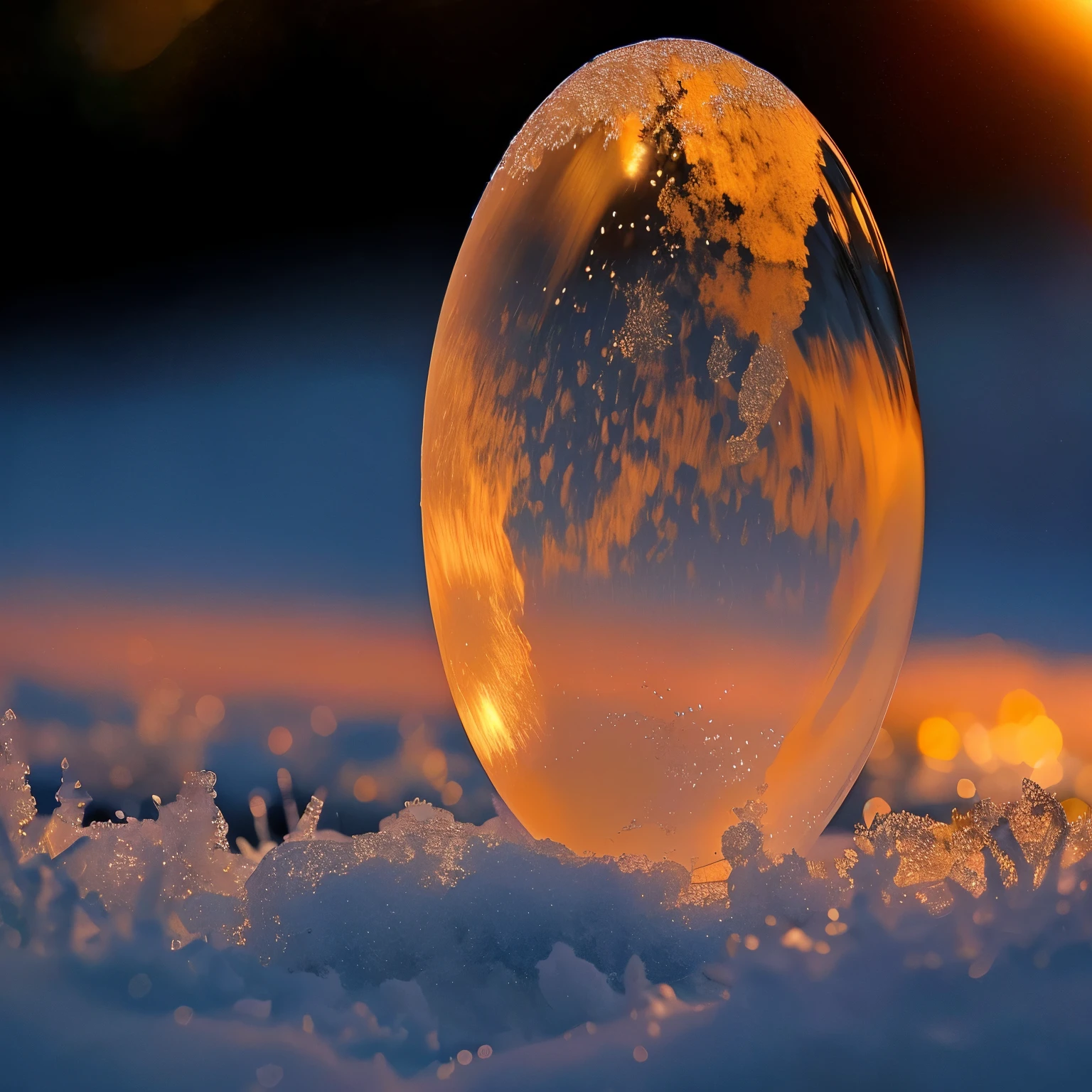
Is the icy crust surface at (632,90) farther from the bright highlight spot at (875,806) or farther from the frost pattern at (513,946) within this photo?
the bright highlight spot at (875,806)

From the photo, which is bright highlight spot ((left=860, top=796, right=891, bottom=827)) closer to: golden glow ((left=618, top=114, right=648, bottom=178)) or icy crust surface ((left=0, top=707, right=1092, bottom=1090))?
icy crust surface ((left=0, top=707, right=1092, bottom=1090))

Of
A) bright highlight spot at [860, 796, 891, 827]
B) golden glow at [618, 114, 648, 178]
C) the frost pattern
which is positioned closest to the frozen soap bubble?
golden glow at [618, 114, 648, 178]

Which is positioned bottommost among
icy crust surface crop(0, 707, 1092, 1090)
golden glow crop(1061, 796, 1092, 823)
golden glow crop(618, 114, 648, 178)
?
icy crust surface crop(0, 707, 1092, 1090)

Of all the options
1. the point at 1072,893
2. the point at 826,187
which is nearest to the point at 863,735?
the point at 1072,893

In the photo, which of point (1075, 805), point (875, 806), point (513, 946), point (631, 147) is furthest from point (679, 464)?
point (1075, 805)

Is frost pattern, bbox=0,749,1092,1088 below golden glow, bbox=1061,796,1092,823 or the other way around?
below

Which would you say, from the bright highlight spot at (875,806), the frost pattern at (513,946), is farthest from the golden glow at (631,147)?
the bright highlight spot at (875,806)
